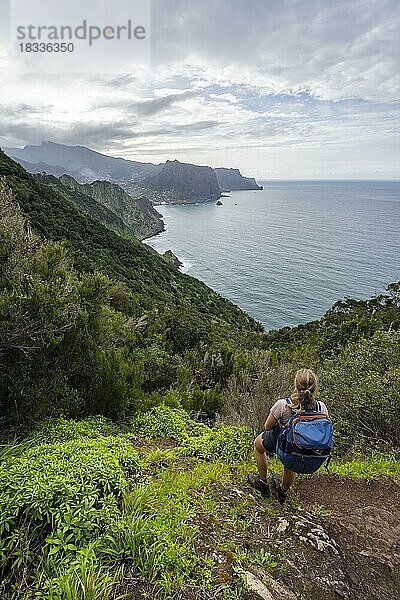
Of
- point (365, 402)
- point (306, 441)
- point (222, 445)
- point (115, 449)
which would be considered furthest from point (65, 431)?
point (365, 402)

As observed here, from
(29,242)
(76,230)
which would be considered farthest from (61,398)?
(76,230)

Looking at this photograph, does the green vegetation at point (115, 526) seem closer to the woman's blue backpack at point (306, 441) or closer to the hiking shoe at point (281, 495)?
the hiking shoe at point (281, 495)

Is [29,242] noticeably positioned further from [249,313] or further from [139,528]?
[249,313]

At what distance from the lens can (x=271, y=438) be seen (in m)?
4.33

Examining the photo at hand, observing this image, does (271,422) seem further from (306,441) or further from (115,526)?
(115,526)

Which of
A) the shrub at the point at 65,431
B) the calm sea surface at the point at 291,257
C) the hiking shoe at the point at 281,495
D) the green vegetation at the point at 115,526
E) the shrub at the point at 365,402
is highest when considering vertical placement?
the green vegetation at the point at 115,526

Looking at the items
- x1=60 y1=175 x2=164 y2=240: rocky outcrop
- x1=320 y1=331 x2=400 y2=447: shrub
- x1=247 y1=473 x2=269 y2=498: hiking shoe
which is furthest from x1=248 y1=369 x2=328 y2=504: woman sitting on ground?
x1=60 y1=175 x2=164 y2=240: rocky outcrop

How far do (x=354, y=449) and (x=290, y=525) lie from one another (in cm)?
335

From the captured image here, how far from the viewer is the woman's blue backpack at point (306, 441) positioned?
379 centimetres

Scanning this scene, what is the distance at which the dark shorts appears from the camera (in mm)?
4281

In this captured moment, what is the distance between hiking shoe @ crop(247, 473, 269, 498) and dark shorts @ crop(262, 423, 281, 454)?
0.46 metres

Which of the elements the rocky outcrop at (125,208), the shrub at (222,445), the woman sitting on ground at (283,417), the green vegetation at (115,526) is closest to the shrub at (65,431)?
the green vegetation at (115,526)

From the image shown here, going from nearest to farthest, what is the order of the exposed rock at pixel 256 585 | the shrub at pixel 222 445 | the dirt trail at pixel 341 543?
the exposed rock at pixel 256 585 < the dirt trail at pixel 341 543 < the shrub at pixel 222 445

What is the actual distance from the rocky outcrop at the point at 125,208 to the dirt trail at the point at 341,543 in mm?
105485
